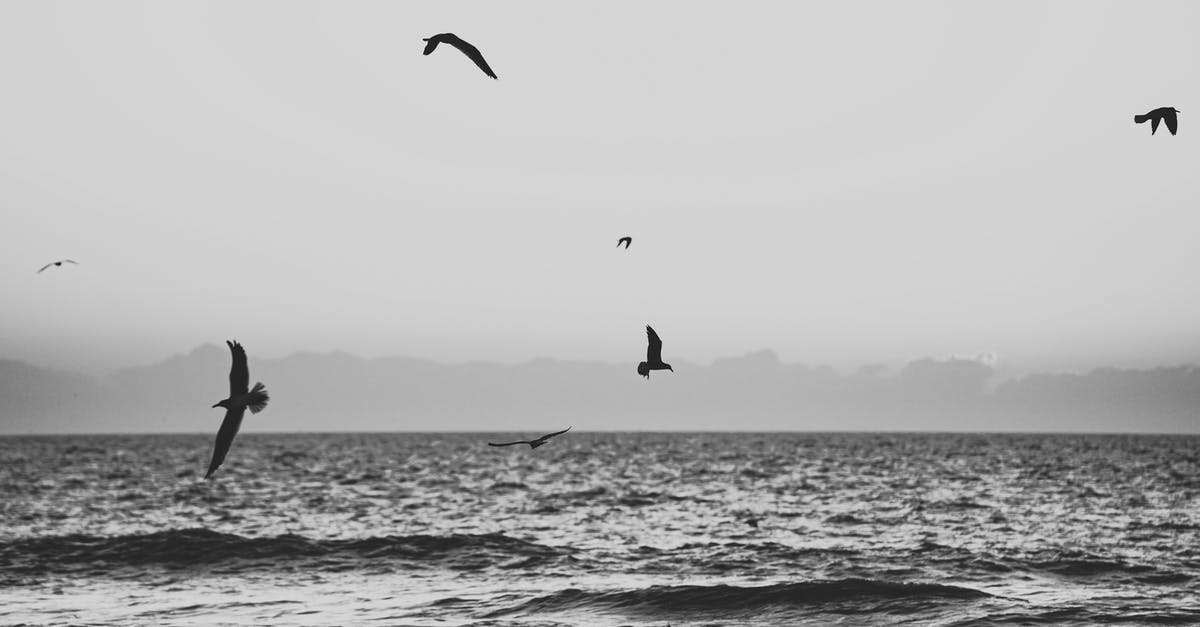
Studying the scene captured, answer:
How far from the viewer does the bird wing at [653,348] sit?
13.2 metres

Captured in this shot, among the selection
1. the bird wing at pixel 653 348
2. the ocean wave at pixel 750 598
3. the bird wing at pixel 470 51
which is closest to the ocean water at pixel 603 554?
the ocean wave at pixel 750 598

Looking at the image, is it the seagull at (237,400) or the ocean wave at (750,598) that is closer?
the seagull at (237,400)

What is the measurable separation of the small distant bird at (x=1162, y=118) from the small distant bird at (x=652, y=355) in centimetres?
650

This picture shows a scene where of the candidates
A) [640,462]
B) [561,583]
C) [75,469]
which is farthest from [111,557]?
[640,462]

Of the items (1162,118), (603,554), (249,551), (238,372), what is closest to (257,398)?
(238,372)

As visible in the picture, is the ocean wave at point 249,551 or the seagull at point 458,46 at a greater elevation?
the seagull at point 458,46

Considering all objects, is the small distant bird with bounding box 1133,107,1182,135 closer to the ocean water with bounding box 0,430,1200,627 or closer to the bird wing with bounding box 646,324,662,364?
the bird wing with bounding box 646,324,662,364

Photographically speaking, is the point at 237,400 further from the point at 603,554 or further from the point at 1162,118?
the point at 603,554

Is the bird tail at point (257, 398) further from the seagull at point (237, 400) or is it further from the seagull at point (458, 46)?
the seagull at point (458, 46)

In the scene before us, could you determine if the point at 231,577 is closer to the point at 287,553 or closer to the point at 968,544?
the point at 287,553

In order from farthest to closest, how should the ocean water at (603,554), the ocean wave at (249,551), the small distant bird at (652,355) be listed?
the ocean wave at (249,551) → the ocean water at (603,554) → the small distant bird at (652,355)

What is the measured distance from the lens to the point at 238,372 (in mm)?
10883

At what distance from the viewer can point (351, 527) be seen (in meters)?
34.1

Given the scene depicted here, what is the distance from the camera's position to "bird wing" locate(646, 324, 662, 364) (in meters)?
13.2
